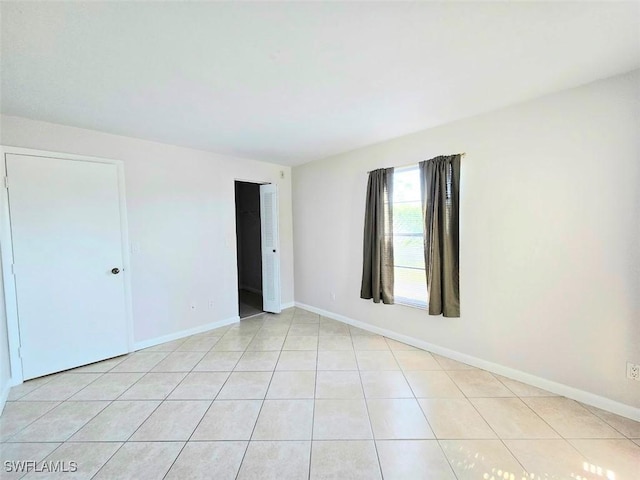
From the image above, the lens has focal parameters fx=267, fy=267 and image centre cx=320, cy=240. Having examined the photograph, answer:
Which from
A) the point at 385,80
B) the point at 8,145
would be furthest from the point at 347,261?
the point at 8,145

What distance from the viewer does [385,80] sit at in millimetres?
1897

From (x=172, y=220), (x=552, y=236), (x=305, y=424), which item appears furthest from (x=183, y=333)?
(x=552, y=236)

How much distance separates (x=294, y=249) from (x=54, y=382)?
3198mm

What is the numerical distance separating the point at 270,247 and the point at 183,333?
1.73 meters

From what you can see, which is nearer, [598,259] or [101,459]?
[101,459]

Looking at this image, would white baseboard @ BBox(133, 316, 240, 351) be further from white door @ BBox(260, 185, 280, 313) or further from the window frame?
the window frame

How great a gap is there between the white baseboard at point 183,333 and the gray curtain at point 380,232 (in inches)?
84.5

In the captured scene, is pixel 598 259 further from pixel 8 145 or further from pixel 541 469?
pixel 8 145

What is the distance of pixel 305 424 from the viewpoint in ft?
6.18

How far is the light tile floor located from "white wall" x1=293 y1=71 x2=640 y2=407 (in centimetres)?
31

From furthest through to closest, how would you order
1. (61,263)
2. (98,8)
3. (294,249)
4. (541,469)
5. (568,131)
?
(294,249)
(61,263)
(568,131)
(541,469)
(98,8)

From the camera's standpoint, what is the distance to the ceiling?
51.6 inches

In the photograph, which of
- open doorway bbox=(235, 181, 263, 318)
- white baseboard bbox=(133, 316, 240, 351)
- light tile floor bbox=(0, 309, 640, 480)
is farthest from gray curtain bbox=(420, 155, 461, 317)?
open doorway bbox=(235, 181, 263, 318)

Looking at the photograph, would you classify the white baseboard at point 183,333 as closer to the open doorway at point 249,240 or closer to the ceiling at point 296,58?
the open doorway at point 249,240
